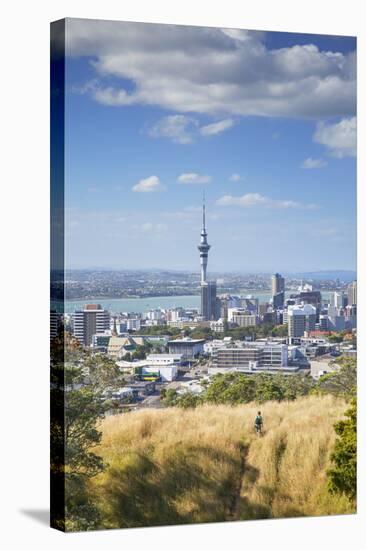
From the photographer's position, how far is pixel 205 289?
10672mm

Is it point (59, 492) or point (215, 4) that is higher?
point (215, 4)

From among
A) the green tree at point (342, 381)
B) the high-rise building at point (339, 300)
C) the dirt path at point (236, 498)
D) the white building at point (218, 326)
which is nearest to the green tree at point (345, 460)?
the green tree at point (342, 381)

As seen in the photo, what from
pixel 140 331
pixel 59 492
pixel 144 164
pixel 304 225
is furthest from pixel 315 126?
pixel 59 492

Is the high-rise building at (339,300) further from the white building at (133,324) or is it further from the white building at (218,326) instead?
the white building at (133,324)

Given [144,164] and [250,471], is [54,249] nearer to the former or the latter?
[144,164]

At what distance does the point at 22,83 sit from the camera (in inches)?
418

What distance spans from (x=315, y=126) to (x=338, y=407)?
2664 mm

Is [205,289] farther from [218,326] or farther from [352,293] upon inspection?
[352,293]

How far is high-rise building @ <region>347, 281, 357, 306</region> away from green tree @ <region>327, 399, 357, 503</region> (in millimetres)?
1020

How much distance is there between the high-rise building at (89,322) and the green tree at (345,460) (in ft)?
8.30

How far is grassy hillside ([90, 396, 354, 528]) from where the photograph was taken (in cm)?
1025

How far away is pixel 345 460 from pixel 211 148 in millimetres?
3181

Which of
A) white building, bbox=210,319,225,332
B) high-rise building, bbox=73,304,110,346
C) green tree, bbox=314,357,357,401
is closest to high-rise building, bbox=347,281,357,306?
green tree, bbox=314,357,357,401

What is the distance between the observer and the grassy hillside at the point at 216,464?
33.6ft
